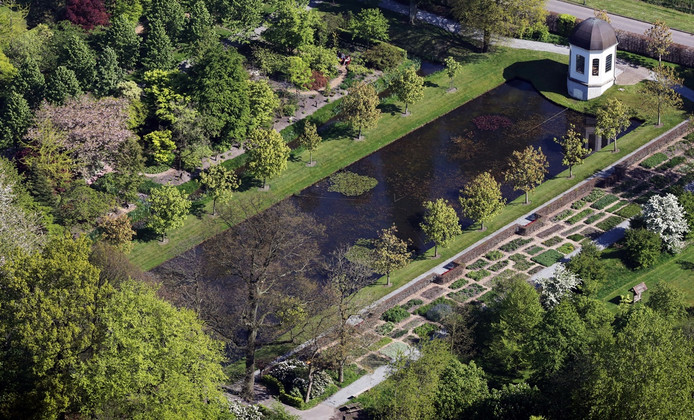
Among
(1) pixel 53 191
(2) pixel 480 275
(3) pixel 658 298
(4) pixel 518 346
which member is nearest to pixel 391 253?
(2) pixel 480 275

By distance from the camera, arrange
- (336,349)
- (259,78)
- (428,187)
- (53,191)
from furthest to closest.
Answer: (259,78) < (428,187) < (53,191) < (336,349)

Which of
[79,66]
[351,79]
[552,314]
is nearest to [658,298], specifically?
[552,314]

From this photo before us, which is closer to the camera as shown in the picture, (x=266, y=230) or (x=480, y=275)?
(x=266, y=230)

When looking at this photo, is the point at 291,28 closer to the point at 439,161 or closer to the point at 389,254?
the point at 439,161

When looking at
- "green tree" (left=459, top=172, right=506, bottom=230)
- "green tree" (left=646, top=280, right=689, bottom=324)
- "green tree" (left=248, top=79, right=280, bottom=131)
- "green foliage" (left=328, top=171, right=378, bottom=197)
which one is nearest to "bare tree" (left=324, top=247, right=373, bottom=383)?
"green foliage" (left=328, top=171, right=378, bottom=197)

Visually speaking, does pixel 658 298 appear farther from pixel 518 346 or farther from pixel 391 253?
pixel 391 253

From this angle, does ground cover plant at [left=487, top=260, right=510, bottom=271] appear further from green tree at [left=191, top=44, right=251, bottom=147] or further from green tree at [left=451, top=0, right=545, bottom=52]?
green tree at [left=451, top=0, right=545, bottom=52]

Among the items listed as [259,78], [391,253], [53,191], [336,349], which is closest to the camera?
[336,349]

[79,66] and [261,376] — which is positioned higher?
[79,66]
